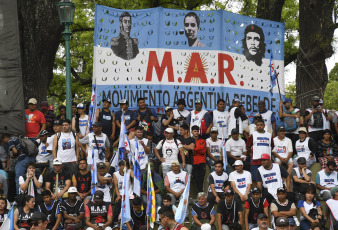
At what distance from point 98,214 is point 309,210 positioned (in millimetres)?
5154

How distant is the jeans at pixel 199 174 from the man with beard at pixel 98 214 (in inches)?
108

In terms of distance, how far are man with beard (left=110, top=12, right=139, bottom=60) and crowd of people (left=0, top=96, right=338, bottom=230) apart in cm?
169

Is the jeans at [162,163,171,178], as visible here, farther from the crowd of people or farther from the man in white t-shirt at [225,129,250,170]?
the man in white t-shirt at [225,129,250,170]

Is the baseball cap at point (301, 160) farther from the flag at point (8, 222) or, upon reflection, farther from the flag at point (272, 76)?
the flag at point (8, 222)

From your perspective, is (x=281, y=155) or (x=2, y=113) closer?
(x=281, y=155)

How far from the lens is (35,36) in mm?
21484

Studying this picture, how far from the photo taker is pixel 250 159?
17516 millimetres

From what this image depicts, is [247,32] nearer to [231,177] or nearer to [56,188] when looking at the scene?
[231,177]

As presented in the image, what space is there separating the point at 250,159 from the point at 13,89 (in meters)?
7.57

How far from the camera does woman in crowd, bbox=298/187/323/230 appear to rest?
15.6 metres

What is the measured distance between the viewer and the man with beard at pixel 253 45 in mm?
20203

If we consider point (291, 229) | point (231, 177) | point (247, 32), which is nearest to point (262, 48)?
point (247, 32)

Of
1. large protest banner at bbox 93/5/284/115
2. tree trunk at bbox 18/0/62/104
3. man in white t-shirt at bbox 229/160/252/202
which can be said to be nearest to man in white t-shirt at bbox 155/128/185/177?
man in white t-shirt at bbox 229/160/252/202

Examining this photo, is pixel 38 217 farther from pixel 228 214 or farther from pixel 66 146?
pixel 228 214
